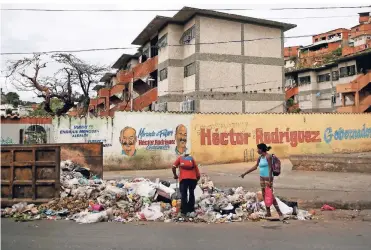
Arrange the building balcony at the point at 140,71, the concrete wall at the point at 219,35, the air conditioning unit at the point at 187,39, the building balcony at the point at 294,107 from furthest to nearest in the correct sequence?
the building balcony at the point at 294,107, the building balcony at the point at 140,71, the air conditioning unit at the point at 187,39, the concrete wall at the point at 219,35

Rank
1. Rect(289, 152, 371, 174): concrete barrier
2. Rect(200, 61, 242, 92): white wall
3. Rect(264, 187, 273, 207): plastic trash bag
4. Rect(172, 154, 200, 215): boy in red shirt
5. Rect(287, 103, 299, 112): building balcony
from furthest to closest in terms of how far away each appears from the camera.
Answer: Rect(287, 103, 299, 112): building balcony, Rect(200, 61, 242, 92): white wall, Rect(289, 152, 371, 174): concrete barrier, Rect(172, 154, 200, 215): boy in red shirt, Rect(264, 187, 273, 207): plastic trash bag

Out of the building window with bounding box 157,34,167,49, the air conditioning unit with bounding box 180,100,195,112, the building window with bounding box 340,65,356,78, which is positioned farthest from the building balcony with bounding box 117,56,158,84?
the building window with bounding box 340,65,356,78

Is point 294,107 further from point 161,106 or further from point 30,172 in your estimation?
point 30,172

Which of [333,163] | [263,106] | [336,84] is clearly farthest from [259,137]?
[336,84]

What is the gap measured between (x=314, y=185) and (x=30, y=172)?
26.8 ft

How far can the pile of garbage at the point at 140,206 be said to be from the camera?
775 cm

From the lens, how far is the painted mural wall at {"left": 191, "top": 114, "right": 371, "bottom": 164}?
18953 millimetres

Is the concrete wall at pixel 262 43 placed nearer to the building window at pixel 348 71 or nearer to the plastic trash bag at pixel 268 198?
the building window at pixel 348 71

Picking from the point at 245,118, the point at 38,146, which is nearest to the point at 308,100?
the point at 245,118

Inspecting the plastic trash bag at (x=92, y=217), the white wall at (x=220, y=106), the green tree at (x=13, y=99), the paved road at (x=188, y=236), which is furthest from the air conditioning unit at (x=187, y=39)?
the paved road at (x=188, y=236)

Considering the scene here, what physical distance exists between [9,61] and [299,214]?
28100 mm

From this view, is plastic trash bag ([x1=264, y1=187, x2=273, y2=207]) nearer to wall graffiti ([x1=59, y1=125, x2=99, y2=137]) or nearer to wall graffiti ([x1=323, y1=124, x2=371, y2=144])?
wall graffiti ([x1=59, y1=125, x2=99, y2=137])

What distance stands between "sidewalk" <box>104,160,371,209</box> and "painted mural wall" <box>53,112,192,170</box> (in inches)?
36.6

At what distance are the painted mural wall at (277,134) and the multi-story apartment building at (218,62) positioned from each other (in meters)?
9.14
